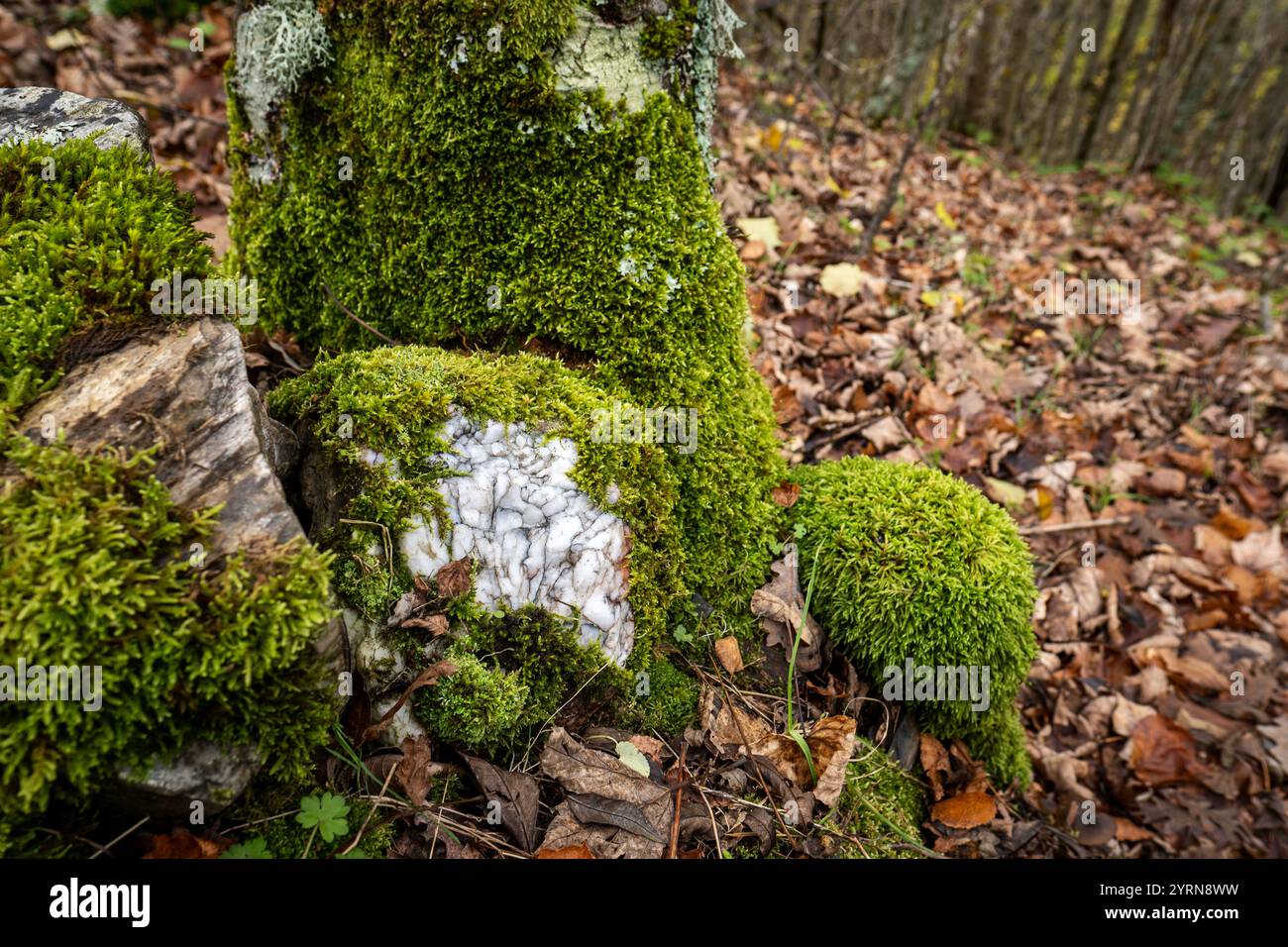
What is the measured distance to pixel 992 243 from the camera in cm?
743

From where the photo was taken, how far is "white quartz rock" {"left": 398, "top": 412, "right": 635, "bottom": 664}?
83.0 inches

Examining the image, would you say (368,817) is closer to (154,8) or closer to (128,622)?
(128,622)

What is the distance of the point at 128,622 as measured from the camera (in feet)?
4.78

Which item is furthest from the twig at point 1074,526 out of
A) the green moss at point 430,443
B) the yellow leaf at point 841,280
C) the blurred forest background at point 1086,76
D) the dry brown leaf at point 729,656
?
the blurred forest background at point 1086,76

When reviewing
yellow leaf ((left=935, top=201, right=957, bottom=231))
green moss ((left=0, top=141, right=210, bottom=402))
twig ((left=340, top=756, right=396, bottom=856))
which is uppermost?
yellow leaf ((left=935, top=201, right=957, bottom=231))

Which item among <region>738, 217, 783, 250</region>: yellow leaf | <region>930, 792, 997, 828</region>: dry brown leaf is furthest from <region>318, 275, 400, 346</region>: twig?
<region>738, 217, 783, 250</region>: yellow leaf

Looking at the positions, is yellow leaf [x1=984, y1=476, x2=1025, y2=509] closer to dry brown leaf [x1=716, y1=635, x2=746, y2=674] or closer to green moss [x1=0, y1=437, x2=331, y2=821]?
dry brown leaf [x1=716, y1=635, x2=746, y2=674]

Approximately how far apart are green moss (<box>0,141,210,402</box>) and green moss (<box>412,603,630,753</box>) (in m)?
1.24

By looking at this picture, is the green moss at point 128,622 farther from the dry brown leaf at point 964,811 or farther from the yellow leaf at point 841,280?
the yellow leaf at point 841,280

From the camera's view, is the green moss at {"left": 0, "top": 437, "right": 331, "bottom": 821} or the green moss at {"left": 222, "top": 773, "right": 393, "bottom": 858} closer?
the green moss at {"left": 0, "top": 437, "right": 331, "bottom": 821}

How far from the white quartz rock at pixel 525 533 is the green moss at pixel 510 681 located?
6 centimetres

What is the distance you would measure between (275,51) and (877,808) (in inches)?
135

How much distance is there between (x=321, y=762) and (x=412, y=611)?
450mm

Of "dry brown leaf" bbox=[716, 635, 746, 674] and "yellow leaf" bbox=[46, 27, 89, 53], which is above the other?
"yellow leaf" bbox=[46, 27, 89, 53]
